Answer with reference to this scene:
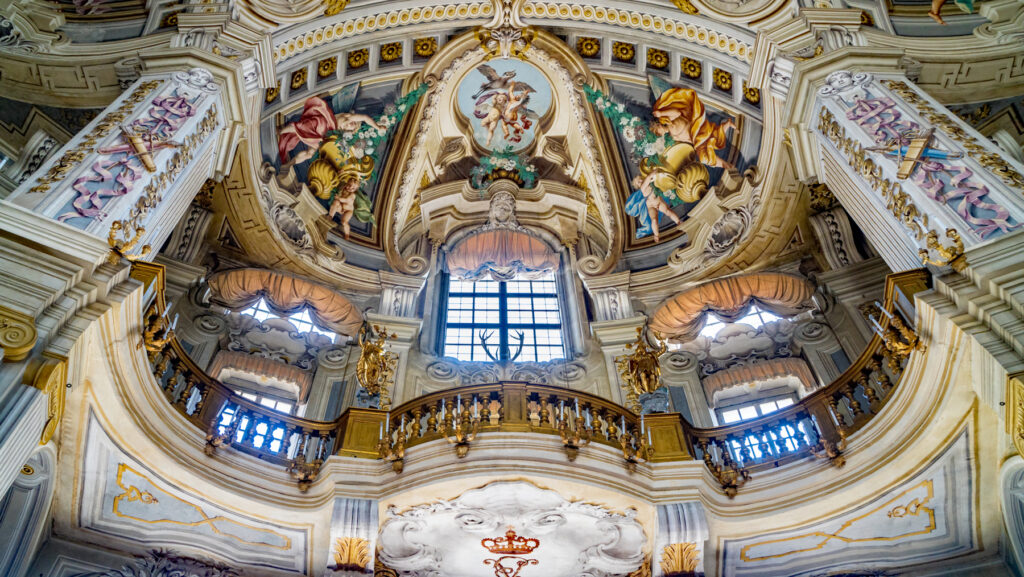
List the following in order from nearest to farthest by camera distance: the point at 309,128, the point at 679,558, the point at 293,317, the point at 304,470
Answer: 1. the point at 679,558
2. the point at 304,470
3. the point at 293,317
4. the point at 309,128

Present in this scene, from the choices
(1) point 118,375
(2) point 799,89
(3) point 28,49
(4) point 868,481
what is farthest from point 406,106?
(4) point 868,481

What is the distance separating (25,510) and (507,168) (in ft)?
35.7

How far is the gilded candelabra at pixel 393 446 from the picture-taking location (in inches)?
330

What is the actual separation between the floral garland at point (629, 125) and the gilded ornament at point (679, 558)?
817 centimetres

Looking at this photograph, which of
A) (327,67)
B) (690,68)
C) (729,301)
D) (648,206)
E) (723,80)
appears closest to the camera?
(729,301)

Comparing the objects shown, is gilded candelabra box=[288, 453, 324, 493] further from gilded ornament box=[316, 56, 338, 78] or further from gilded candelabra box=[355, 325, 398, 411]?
gilded ornament box=[316, 56, 338, 78]

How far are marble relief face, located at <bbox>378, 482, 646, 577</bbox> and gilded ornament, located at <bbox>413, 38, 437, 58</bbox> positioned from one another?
8960 mm

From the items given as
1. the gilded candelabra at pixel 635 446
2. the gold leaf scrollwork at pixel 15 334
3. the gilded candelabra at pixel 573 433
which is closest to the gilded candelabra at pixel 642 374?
the gilded candelabra at pixel 635 446

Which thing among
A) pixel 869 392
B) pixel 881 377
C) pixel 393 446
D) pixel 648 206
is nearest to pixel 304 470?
pixel 393 446

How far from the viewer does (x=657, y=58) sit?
1383cm

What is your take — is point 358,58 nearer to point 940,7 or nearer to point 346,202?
point 346,202

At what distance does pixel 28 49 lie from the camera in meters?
10.4

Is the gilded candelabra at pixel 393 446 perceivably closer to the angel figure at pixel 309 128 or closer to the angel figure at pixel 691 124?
the angel figure at pixel 309 128

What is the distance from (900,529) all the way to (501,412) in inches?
177
